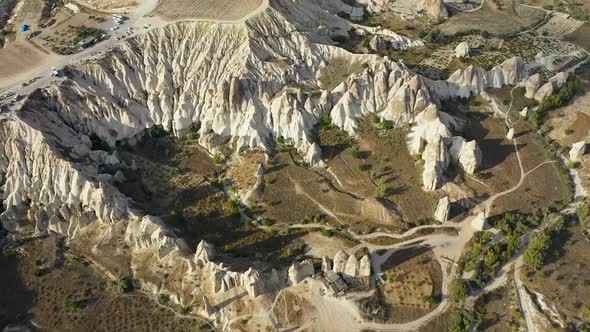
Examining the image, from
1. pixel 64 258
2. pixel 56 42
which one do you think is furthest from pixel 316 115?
pixel 56 42

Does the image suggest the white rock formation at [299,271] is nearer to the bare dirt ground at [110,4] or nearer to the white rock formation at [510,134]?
the white rock formation at [510,134]

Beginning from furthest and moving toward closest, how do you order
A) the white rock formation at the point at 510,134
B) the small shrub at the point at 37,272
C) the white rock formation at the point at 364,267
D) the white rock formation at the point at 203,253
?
the white rock formation at the point at 510,134
the small shrub at the point at 37,272
the white rock formation at the point at 203,253
the white rock formation at the point at 364,267

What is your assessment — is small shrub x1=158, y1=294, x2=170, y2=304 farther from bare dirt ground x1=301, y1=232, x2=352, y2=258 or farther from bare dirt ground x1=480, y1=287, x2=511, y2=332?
bare dirt ground x1=480, y1=287, x2=511, y2=332

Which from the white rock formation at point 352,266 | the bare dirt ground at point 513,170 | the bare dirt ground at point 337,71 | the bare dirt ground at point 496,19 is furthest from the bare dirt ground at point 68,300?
the bare dirt ground at point 496,19

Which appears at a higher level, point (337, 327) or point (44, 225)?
point (44, 225)

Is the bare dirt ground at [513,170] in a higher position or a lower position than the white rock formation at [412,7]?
lower

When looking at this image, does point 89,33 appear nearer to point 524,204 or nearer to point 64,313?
point 64,313

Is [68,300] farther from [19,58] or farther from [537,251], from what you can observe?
[537,251]

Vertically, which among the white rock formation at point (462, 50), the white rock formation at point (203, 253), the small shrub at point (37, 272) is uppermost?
the white rock formation at point (462, 50)
